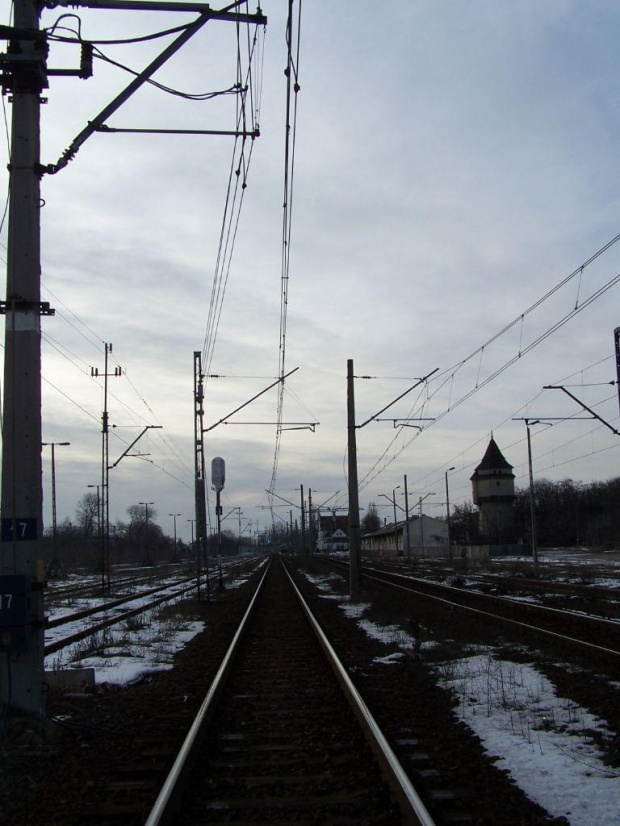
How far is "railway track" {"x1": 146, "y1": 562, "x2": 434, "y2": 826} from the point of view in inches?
205

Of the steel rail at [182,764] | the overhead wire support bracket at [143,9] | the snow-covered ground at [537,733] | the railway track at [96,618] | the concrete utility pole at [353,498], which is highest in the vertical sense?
the overhead wire support bracket at [143,9]

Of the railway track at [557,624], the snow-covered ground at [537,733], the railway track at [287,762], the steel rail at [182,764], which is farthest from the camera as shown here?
the railway track at [557,624]

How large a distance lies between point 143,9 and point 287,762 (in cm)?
748

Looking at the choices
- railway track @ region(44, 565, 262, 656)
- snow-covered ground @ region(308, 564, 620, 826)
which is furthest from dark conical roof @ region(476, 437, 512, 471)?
snow-covered ground @ region(308, 564, 620, 826)

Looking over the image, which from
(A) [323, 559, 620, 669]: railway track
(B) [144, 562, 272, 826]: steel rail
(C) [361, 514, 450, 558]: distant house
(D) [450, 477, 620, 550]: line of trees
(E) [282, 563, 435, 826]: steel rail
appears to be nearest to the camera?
(E) [282, 563, 435, 826]: steel rail

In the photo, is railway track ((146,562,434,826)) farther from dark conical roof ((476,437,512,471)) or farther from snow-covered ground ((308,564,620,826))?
dark conical roof ((476,437,512,471))

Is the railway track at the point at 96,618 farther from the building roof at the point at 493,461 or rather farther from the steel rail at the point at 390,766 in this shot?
the building roof at the point at 493,461

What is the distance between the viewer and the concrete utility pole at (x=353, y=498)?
26062mm

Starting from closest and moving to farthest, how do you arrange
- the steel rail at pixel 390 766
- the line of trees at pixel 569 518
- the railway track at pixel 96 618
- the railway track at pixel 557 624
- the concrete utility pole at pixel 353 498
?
1. the steel rail at pixel 390 766
2. the railway track at pixel 557 624
3. the railway track at pixel 96 618
4. the concrete utility pole at pixel 353 498
5. the line of trees at pixel 569 518

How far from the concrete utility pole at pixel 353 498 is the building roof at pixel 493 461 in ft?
284

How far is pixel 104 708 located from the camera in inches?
351

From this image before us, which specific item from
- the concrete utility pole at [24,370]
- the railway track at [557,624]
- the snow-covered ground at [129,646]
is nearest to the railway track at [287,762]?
the concrete utility pole at [24,370]

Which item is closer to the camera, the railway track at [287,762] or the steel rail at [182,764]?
the steel rail at [182,764]

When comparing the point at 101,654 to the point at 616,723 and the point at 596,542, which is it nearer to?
the point at 616,723
